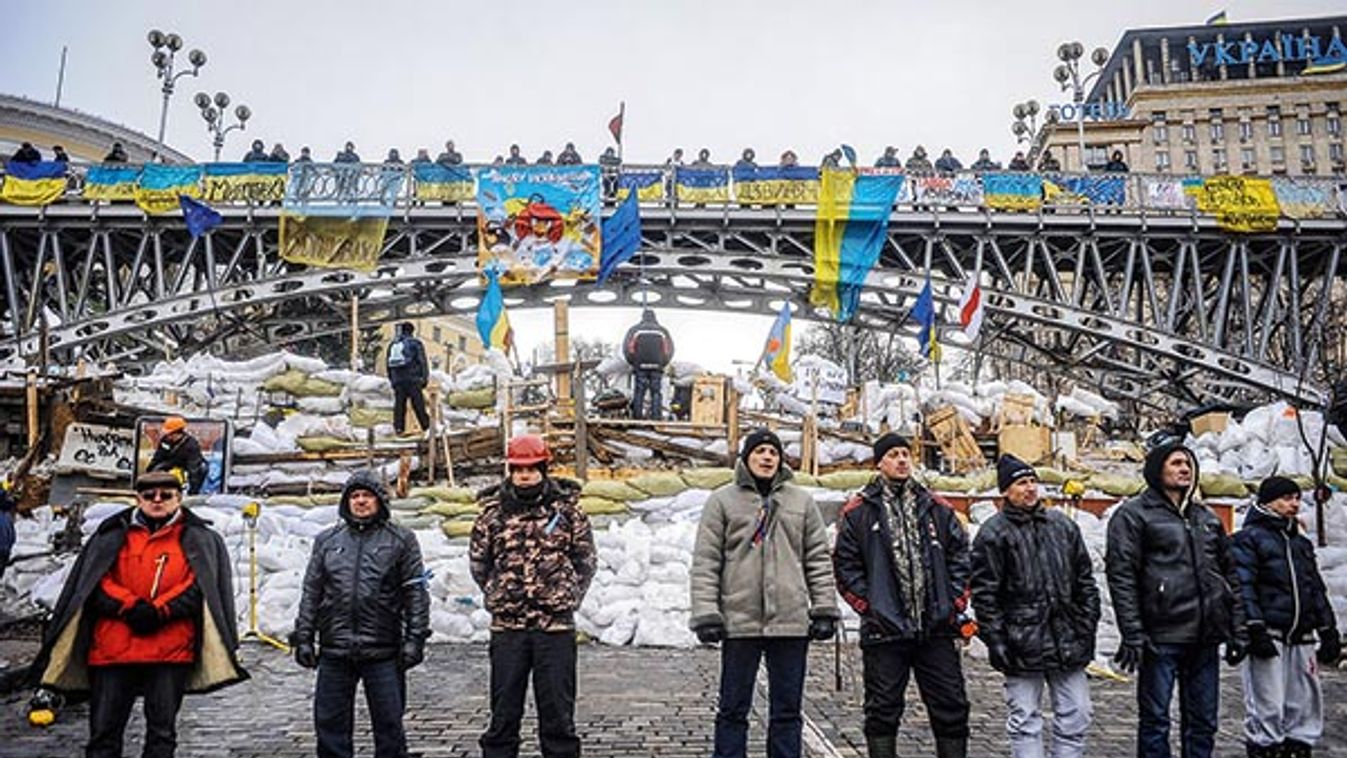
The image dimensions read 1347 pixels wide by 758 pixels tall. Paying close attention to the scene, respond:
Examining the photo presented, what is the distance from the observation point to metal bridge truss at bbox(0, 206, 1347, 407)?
24.8m

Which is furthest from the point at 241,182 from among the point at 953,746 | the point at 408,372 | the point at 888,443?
the point at 953,746

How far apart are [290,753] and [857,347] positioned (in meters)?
40.2

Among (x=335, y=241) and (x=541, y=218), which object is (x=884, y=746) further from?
(x=335, y=241)

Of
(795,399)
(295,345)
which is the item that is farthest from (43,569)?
(295,345)

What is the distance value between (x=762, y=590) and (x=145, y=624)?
2.63 meters

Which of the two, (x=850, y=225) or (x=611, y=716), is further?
(x=850, y=225)

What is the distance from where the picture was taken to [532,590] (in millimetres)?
4145

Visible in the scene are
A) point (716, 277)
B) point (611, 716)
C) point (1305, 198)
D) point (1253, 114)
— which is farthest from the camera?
point (1253, 114)

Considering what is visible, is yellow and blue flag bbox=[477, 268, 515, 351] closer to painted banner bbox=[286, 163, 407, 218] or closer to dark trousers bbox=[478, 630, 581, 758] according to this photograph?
painted banner bbox=[286, 163, 407, 218]

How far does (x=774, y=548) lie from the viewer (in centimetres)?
422

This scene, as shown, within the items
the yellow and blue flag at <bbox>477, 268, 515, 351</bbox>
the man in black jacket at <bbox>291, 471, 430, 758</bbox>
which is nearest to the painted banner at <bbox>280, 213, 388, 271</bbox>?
the yellow and blue flag at <bbox>477, 268, 515, 351</bbox>

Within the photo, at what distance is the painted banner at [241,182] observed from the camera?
79.3 ft

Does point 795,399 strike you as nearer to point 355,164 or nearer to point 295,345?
point 355,164

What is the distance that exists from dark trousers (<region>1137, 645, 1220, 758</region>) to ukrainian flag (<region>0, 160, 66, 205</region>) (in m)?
28.0
